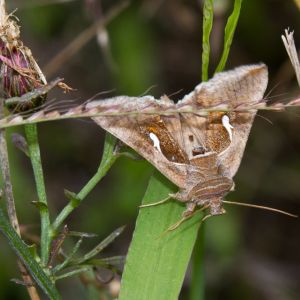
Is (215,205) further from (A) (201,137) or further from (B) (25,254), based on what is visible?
(B) (25,254)

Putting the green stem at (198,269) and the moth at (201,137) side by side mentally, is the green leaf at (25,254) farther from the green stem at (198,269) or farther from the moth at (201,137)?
the green stem at (198,269)

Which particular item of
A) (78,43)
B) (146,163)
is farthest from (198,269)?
(78,43)

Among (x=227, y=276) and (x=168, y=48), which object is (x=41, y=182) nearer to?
(x=227, y=276)

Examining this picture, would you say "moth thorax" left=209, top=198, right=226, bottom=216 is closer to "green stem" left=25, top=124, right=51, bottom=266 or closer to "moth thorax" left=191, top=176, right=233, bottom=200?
"moth thorax" left=191, top=176, right=233, bottom=200

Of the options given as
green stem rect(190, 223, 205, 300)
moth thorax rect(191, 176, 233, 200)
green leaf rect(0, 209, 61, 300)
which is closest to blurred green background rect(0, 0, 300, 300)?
green stem rect(190, 223, 205, 300)

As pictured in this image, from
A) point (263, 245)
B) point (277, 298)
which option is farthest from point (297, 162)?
point (277, 298)
